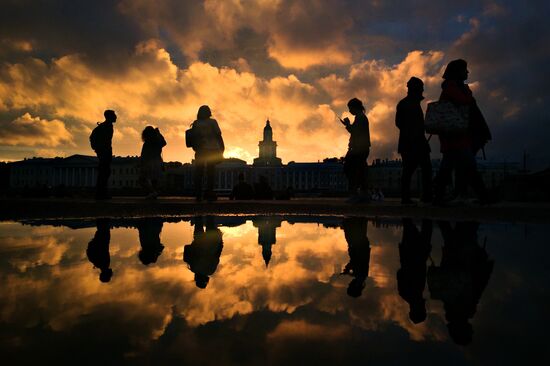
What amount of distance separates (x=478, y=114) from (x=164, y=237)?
22.5 feet

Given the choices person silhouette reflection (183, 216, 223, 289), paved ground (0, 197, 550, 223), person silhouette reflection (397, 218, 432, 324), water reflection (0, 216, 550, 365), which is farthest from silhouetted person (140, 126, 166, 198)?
person silhouette reflection (397, 218, 432, 324)

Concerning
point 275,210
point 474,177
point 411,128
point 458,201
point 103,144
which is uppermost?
point 411,128

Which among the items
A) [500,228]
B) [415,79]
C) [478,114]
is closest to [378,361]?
[500,228]

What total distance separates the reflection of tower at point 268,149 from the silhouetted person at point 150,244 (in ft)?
458

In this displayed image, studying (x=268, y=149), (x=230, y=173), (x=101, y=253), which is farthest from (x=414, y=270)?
(x=268, y=149)

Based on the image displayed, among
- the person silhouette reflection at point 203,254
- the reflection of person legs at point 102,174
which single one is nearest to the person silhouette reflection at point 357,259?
the person silhouette reflection at point 203,254

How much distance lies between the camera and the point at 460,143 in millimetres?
7672

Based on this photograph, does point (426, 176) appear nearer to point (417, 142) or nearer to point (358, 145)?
point (417, 142)

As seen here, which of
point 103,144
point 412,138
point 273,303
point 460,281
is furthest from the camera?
point 103,144

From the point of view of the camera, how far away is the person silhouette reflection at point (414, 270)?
182cm

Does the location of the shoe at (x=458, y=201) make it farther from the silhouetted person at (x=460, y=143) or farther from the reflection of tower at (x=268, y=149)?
the reflection of tower at (x=268, y=149)

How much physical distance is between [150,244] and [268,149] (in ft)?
476

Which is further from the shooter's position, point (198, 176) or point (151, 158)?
point (151, 158)

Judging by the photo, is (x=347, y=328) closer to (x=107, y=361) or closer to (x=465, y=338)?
(x=465, y=338)
